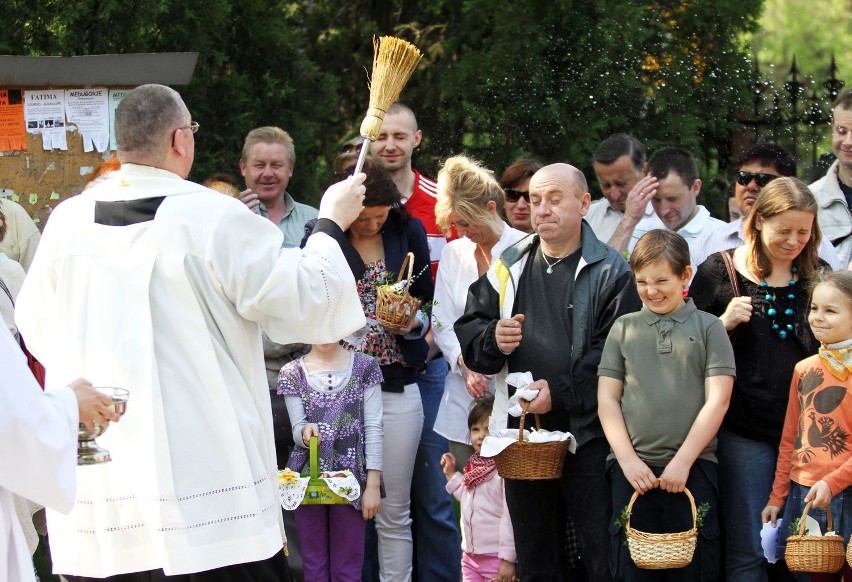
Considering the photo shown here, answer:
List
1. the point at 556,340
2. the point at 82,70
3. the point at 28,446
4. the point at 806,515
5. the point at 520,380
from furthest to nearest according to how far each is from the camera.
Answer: the point at 82,70, the point at 556,340, the point at 520,380, the point at 806,515, the point at 28,446

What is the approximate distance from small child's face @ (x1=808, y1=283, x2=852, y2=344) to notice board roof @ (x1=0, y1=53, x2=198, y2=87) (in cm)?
409

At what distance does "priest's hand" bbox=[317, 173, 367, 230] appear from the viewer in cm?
449

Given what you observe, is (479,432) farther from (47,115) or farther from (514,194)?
(47,115)

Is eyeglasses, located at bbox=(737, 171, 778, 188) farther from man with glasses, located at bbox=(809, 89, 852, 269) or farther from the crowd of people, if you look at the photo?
man with glasses, located at bbox=(809, 89, 852, 269)

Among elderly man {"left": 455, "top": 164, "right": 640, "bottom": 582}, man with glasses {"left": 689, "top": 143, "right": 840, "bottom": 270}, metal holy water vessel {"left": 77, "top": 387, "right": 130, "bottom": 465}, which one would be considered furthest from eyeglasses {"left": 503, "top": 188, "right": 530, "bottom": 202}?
metal holy water vessel {"left": 77, "top": 387, "right": 130, "bottom": 465}

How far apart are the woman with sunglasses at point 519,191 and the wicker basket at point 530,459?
190 centimetres

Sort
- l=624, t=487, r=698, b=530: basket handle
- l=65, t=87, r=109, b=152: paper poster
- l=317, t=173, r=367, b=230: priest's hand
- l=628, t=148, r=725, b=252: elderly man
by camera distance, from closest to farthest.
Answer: l=317, t=173, r=367, b=230: priest's hand → l=624, t=487, r=698, b=530: basket handle → l=628, t=148, r=725, b=252: elderly man → l=65, t=87, r=109, b=152: paper poster

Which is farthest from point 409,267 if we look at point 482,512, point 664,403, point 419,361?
point 664,403

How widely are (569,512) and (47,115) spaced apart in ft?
13.1

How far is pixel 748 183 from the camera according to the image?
6.27m

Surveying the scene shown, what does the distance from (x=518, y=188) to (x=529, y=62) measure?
2183mm

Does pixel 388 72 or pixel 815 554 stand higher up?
pixel 388 72

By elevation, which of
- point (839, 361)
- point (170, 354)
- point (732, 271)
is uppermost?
point (732, 271)

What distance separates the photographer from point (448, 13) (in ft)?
33.1
